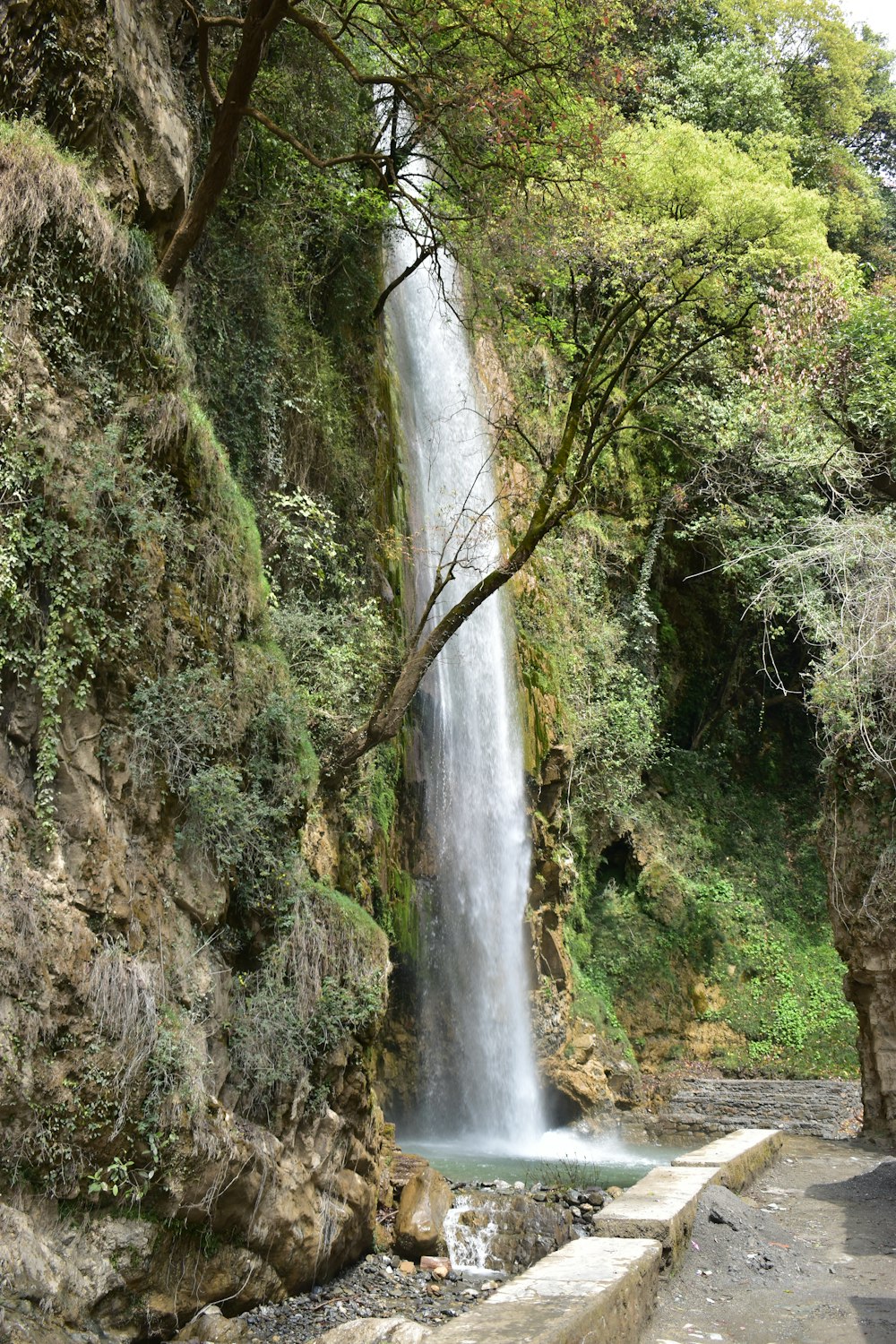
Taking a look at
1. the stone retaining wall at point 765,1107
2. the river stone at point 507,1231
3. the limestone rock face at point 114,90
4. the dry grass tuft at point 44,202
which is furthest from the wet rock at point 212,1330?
the stone retaining wall at point 765,1107

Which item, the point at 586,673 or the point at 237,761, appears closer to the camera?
the point at 237,761

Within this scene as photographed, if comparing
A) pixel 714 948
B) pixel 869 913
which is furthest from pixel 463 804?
pixel 714 948

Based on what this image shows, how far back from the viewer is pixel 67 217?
6348 mm

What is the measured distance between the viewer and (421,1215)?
8039 mm

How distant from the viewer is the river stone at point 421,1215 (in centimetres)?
791

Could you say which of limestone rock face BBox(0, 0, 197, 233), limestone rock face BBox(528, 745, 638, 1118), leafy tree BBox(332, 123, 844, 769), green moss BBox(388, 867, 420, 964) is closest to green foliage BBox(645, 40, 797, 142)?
Result: leafy tree BBox(332, 123, 844, 769)

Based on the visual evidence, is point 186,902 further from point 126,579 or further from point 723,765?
point 723,765

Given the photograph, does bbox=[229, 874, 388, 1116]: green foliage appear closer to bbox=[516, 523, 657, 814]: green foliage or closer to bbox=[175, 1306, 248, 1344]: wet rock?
bbox=[175, 1306, 248, 1344]: wet rock

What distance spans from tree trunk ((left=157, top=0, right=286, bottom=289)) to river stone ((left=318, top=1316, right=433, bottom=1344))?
266 inches

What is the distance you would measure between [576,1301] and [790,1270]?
2411mm

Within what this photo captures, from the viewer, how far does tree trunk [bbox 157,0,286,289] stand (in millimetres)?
7055

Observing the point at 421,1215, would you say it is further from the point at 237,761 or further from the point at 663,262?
the point at 663,262

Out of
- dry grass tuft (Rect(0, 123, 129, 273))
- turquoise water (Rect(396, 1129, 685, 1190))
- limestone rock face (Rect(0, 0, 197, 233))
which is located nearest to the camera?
dry grass tuft (Rect(0, 123, 129, 273))

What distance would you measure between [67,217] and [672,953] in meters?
15.3
